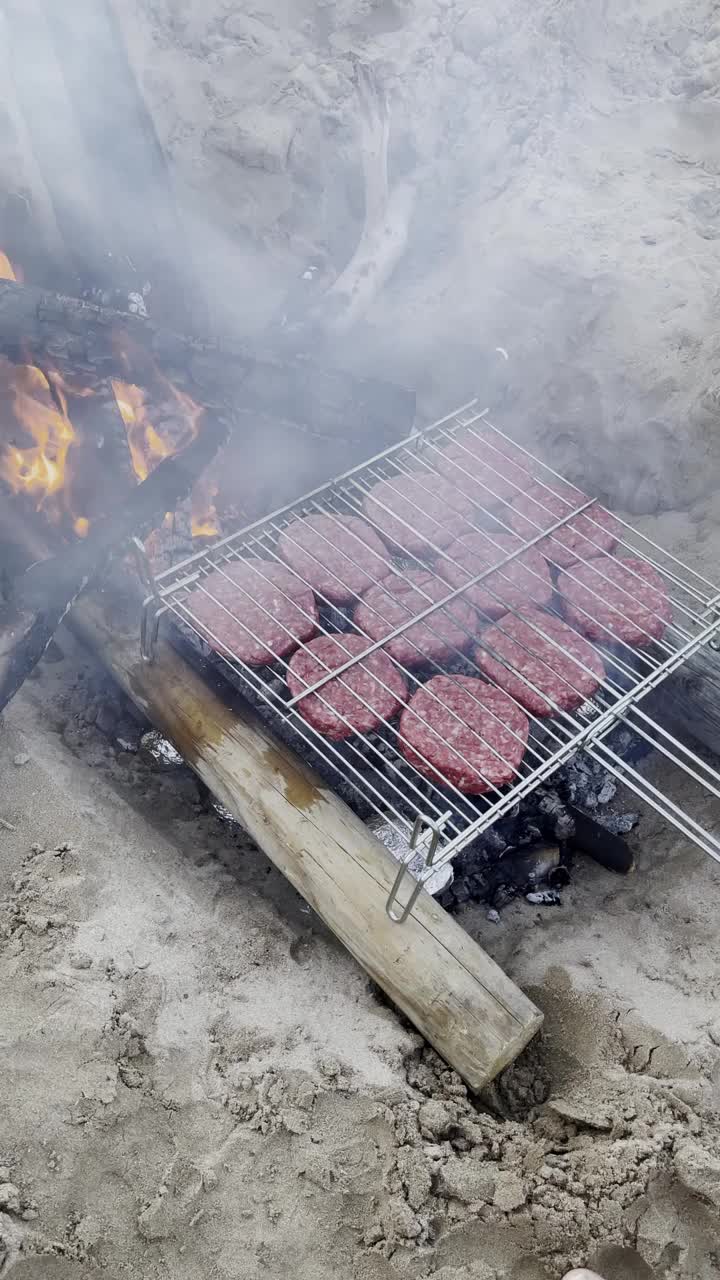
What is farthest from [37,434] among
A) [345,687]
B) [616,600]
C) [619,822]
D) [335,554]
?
[619,822]

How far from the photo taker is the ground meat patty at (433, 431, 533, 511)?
17.8 ft

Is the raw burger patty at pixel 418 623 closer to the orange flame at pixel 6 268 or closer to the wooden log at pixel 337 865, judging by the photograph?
the wooden log at pixel 337 865

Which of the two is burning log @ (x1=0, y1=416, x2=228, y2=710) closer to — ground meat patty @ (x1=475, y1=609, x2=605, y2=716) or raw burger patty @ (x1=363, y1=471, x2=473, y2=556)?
raw burger patty @ (x1=363, y1=471, x2=473, y2=556)

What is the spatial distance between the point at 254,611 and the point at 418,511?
1.28 metres

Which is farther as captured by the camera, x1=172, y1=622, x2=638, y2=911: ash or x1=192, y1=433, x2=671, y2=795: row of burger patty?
x1=172, y1=622, x2=638, y2=911: ash

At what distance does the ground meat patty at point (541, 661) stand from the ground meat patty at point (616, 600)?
16 cm

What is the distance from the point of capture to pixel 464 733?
4.18 m

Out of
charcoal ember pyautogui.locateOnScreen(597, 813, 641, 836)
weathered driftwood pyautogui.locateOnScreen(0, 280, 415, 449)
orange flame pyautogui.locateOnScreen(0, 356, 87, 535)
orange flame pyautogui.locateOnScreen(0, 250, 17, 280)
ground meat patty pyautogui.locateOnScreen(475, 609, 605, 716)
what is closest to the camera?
ground meat patty pyautogui.locateOnScreen(475, 609, 605, 716)

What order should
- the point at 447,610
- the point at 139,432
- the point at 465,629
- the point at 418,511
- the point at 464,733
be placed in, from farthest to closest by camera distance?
the point at 139,432 < the point at 418,511 < the point at 447,610 < the point at 465,629 < the point at 464,733

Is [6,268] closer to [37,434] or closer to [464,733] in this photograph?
[37,434]

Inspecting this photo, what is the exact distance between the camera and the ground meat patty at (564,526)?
5184 mm

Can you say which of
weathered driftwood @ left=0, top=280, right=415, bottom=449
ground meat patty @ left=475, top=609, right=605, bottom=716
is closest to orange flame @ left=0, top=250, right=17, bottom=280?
weathered driftwood @ left=0, top=280, right=415, bottom=449

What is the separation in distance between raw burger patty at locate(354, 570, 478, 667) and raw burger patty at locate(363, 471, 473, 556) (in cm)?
27

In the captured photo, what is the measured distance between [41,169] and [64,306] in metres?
1.85
